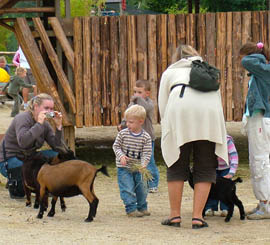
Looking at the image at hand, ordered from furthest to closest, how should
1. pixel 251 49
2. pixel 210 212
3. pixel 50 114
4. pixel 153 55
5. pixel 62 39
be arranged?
pixel 153 55, pixel 62 39, pixel 50 114, pixel 210 212, pixel 251 49

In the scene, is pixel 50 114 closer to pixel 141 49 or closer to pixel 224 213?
pixel 224 213

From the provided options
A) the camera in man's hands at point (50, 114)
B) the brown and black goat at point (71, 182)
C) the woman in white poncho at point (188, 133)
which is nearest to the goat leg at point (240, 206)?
the woman in white poncho at point (188, 133)

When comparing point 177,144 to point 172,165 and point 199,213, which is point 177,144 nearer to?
point 172,165

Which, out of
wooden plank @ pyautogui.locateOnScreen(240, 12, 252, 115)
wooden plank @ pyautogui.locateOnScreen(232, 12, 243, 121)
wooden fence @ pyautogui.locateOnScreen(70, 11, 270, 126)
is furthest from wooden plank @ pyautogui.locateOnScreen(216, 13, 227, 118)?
wooden plank @ pyautogui.locateOnScreen(240, 12, 252, 115)

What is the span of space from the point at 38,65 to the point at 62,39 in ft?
1.72

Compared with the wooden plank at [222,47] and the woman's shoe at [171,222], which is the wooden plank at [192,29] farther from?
the woman's shoe at [171,222]

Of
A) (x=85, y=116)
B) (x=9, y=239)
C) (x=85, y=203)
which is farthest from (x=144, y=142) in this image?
(x=85, y=116)

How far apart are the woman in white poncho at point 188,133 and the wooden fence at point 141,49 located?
3667 millimetres

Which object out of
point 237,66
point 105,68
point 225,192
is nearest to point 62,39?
point 105,68

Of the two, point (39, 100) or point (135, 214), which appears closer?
point (135, 214)

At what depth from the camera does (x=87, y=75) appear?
1032 cm

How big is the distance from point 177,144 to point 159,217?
1.07 m

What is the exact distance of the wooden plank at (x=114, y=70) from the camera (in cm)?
1030

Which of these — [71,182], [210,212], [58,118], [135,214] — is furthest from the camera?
[58,118]
